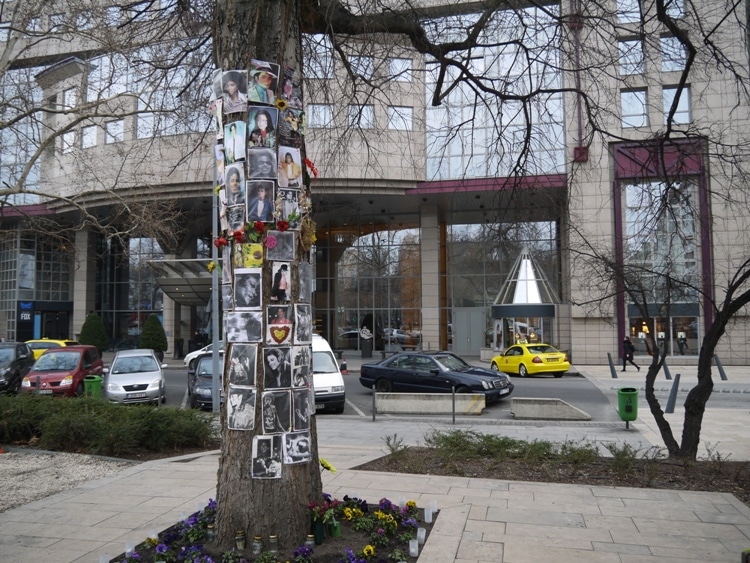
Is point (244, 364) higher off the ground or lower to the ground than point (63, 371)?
higher

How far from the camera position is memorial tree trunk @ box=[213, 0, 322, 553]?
4547 millimetres

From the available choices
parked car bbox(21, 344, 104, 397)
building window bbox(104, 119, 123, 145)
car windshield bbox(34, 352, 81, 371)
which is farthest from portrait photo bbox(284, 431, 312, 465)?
car windshield bbox(34, 352, 81, 371)

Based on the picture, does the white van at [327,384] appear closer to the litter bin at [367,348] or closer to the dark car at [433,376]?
the dark car at [433,376]

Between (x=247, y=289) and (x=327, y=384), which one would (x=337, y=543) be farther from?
(x=327, y=384)

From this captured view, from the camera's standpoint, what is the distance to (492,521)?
5.56 metres

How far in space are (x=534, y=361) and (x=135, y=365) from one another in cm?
1505

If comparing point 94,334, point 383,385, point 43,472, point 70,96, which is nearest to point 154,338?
point 94,334

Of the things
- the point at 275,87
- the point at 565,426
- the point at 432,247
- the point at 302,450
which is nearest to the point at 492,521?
the point at 302,450

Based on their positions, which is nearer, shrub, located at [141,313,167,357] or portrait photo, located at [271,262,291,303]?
portrait photo, located at [271,262,291,303]

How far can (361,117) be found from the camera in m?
7.72

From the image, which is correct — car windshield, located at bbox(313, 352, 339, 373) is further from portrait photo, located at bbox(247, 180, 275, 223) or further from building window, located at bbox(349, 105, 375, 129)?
portrait photo, located at bbox(247, 180, 275, 223)

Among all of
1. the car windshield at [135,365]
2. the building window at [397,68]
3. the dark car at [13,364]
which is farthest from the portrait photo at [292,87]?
the dark car at [13,364]

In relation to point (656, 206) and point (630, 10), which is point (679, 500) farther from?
point (630, 10)

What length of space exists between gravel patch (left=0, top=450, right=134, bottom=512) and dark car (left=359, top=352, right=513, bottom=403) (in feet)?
31.6
